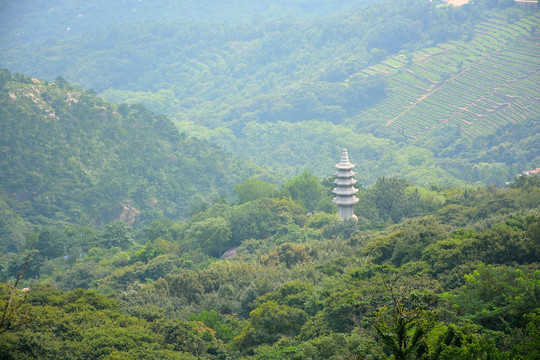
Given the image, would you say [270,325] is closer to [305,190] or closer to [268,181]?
[305,190]

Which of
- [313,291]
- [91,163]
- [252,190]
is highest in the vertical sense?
[313,291]

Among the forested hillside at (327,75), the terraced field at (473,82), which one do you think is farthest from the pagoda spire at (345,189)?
the terraced field at (473,82)

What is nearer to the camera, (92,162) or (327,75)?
(92,162)

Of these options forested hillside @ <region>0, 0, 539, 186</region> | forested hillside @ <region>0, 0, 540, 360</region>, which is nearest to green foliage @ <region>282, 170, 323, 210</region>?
forested hillside @ <region>0, 0, 540, 360</region>

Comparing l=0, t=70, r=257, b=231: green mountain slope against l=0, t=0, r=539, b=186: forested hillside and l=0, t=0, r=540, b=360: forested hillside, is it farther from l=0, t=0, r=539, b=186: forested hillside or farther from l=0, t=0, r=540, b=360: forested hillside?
l=0, t=0, r=539, b=186: forested hillside

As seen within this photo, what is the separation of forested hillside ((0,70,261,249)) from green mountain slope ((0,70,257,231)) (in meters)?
0.11

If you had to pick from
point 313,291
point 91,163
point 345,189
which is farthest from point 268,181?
point 313,291

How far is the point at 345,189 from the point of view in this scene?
1959 inches

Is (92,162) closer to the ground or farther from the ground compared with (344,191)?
closer to the ground

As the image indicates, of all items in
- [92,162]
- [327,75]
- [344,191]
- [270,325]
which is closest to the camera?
[270,325]

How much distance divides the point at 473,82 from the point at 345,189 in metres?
66.7

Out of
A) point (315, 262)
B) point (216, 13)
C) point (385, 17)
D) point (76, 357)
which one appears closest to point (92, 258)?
point (315, 262)

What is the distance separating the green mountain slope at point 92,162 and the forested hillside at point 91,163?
11cm

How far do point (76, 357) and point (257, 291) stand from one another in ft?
38.8
